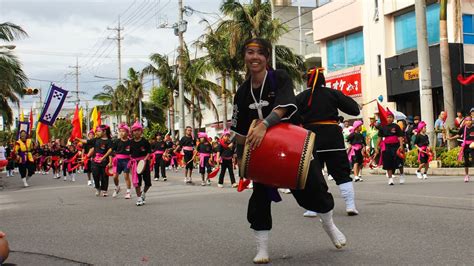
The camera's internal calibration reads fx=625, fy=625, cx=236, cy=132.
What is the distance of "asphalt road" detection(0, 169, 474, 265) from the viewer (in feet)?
19.6

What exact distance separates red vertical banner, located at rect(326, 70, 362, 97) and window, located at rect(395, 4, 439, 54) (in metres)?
3.34

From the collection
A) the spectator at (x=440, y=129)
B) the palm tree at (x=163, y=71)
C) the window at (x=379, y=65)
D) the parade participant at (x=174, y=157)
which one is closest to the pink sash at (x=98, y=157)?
the spectator at (x=440, y=129)

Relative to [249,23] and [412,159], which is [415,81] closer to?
[412,159]

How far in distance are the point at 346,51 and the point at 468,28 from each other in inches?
318

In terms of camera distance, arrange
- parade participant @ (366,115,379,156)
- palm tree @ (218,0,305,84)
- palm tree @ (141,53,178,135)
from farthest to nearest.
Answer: palm tree @ (141,53,178,135) < palm tree @ (218,0,305,84) < parade participant @ (366,115,379,156)

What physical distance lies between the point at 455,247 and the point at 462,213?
2748mm

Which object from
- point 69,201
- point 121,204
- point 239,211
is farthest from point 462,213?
point 69,201

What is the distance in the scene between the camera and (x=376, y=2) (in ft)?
107

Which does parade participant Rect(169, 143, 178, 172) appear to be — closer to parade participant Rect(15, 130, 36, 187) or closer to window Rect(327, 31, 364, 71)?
parade participant Rect(15, 130, 36, 187)

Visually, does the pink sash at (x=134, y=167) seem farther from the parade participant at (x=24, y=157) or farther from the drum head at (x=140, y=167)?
the parade participant at (x=24, y=157)

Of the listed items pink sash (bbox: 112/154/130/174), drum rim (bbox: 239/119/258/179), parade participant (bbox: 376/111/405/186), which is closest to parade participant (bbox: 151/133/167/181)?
pink sash (bbox: 112/154/130/174)

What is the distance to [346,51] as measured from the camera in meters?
35.5

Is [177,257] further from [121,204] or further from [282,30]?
[282,30]

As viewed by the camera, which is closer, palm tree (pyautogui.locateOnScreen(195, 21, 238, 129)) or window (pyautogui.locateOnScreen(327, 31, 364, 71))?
window (pyautogui.locateOnScreen(327, 31, 364, 71))
